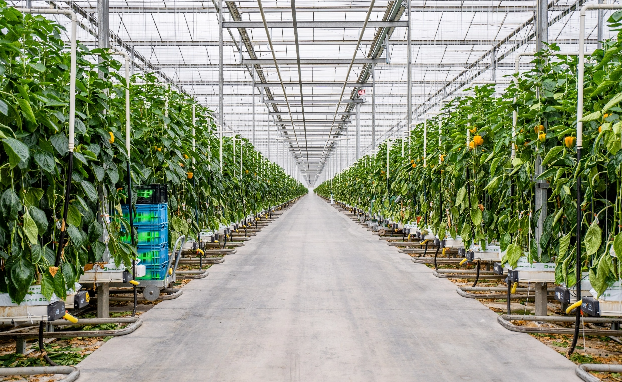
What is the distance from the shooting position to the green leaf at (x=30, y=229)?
10.7 feet

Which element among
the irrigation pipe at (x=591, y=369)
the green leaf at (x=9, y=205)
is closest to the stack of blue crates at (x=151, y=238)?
the green leaf at (x=9, y=205)

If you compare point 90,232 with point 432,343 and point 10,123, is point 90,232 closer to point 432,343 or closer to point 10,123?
point 10,123

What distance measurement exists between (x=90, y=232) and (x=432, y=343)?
282cm

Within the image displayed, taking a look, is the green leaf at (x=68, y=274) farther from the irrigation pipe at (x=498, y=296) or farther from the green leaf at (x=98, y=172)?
the irrigation pipe at (x=498, y=296)

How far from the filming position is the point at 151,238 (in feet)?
17.9

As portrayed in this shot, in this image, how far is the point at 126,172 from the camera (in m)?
4.87

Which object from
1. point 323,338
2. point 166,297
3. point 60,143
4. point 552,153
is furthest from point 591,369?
point 166,297

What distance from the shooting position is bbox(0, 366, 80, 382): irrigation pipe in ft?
11.0

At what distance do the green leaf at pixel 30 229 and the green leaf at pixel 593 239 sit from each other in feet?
12.0

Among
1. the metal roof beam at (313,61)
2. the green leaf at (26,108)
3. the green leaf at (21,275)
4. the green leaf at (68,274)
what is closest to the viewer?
the green leaf at (26,108)

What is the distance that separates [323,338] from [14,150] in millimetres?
2676

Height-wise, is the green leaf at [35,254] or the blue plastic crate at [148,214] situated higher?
the blue plastic crate at [148,214]

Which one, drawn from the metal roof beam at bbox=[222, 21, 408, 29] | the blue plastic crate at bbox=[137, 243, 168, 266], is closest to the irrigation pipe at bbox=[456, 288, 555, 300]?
the blue plastic crate at bbox=[137, 243, 168, 266]

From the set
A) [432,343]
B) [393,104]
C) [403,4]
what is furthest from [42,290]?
[393,104]
